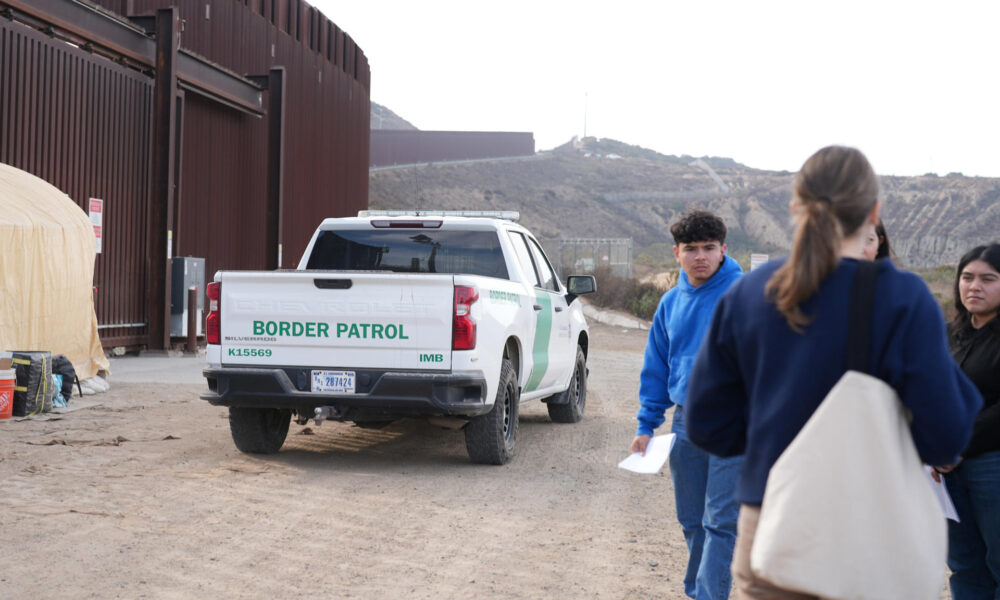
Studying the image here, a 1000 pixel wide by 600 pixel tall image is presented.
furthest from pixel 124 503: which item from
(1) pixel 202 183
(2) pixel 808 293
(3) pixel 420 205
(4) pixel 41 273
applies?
(3) pixel 420 205

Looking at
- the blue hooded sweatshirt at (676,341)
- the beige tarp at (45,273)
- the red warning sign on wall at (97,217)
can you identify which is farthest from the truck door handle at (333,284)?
the red warning sign on wall at (97,217)

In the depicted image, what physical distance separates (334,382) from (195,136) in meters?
14.8

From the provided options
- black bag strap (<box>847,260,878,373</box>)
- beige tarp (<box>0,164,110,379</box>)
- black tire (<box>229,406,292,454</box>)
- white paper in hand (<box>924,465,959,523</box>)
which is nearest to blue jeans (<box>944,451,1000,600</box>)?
white paper in hand (<box>924,465,959,523</box>)

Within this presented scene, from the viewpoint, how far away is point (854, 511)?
2332mm

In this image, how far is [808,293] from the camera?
8.14ft

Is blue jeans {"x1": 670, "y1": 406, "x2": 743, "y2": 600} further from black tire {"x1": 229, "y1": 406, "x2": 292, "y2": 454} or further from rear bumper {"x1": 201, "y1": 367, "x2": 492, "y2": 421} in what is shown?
black tire {"x1": 229, "y1": 406, "x2": 292, "y2": 454}

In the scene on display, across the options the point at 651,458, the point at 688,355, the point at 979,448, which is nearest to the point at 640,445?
the point at 651,458

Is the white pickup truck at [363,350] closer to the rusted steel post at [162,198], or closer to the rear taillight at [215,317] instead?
the rear taillight at [215,317]

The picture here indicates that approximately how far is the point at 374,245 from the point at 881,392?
7.35 metres

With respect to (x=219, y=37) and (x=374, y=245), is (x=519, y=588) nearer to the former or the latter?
(x=374, y=245)

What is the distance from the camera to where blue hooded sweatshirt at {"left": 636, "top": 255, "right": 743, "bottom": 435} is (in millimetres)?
4566

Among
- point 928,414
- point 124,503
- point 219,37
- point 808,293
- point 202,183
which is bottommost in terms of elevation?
point 124,503

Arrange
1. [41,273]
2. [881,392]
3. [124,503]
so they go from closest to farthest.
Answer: [881,392] → [124,503] → [41,273]

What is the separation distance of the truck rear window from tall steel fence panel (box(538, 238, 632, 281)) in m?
28.3
